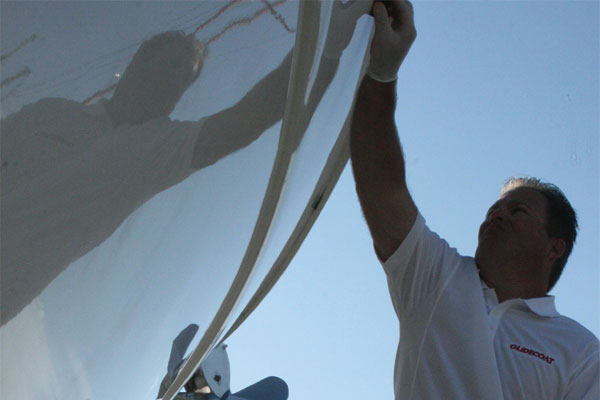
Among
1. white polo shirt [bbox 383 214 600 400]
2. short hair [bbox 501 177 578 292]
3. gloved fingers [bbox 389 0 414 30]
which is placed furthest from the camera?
short hair [bbox 501 177 578 292]

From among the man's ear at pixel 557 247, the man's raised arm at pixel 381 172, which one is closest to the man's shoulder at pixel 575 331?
the man's ear at pixel 557 247

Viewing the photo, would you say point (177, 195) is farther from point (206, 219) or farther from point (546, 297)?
point (546, 297)

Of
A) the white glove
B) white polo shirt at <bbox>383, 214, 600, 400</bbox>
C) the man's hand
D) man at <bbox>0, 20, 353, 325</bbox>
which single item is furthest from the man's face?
man at <bbox>0, 20, 353, 325</bbox>

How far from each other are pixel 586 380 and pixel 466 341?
0.28 metres

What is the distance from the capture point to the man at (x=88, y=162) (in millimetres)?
489

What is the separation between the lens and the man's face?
1.74 metres

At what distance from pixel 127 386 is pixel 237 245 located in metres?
0.20

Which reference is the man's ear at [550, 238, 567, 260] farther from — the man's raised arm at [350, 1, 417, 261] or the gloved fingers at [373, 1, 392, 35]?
the gloved fingers at [373, 1, 392, 35]

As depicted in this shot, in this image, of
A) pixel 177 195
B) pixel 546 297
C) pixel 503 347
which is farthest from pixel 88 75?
pixel 546 297

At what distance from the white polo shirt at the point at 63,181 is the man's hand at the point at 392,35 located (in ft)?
1.81

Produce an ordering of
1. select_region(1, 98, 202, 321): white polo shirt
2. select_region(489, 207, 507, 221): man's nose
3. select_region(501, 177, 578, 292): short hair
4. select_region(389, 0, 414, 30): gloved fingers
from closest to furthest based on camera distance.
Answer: select_region(1, 98, 202, 321): white polo shirt → select_region(389, 0, 414, 30): gloved fingers → select_region(489, 207, 507, 221): man's nose → select_region(501, 177, 578, 292): short hair

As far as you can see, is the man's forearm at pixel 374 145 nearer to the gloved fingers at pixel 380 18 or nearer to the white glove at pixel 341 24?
the gloved fingers at pixel 380 18

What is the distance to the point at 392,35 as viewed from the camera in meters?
1.17

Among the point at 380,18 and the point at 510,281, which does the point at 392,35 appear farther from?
the point at 510,281
